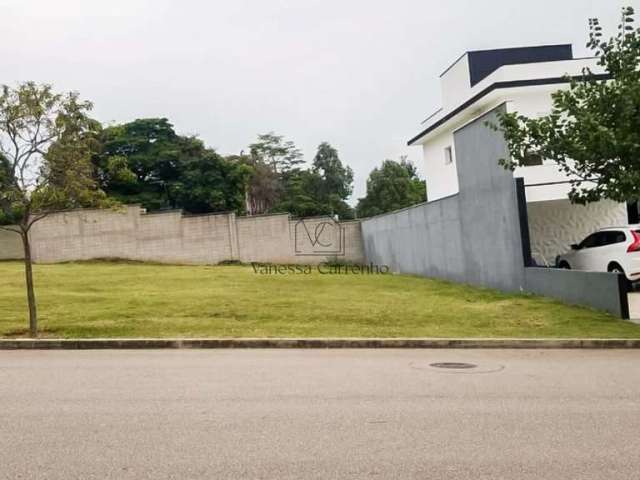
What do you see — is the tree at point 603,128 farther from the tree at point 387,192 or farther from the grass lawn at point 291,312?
the tree at point 387,192

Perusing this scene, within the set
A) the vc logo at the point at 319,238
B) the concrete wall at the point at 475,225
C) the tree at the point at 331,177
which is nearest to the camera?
the concrete wall at the point at 475,225

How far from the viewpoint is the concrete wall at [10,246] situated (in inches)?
1281

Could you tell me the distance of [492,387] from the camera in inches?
292

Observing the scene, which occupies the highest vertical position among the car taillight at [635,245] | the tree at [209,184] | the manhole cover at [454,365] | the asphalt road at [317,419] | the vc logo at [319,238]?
the tree at [209,184]

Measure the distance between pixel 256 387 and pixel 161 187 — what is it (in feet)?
137

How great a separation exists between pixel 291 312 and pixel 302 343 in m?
2.85

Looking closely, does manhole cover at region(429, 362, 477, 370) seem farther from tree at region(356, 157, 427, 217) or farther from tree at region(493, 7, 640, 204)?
tree at region(356, 157, 427, 217)

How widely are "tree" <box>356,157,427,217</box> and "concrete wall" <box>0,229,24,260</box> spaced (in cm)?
3122

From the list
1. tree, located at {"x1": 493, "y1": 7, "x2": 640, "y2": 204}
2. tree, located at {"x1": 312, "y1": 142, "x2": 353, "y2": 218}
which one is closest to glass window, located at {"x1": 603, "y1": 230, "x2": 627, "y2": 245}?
tree, located at {"x1": 493, "y1": 7, "x2": 640, "y2": 204}

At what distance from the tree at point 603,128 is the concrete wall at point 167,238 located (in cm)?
2224

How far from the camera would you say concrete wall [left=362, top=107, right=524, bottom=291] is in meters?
16.6

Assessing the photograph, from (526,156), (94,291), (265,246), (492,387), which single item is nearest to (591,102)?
(526,156)

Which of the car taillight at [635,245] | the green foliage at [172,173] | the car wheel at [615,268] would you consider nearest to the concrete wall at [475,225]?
the car wheel at [615,268]

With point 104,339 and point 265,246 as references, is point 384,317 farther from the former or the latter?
point 265,246
